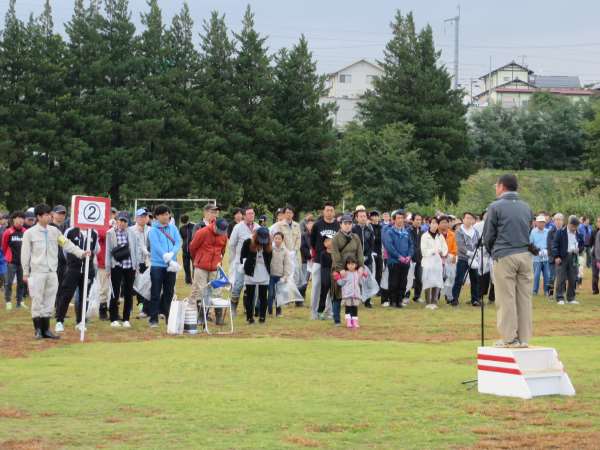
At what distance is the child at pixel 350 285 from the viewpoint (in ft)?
59.9

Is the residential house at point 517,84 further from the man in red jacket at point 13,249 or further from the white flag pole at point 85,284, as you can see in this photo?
the white flag pole at point 85,284

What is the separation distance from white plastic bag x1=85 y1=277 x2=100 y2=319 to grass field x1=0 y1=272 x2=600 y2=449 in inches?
53.9

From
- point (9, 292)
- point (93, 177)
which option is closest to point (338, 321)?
point (9, 292)

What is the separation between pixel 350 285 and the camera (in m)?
18.3

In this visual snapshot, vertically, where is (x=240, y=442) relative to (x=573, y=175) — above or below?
below

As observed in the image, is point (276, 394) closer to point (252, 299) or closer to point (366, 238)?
point (252, 299)

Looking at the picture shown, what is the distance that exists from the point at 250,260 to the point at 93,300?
3.04m

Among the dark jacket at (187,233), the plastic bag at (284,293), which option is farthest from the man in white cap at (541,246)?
the dark jacket at (187,233)

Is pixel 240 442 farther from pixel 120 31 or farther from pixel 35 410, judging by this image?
pixel 120 31

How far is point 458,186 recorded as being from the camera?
78438 mm

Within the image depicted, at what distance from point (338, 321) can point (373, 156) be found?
4965 cm

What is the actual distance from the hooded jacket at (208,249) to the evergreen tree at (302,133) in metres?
48.7

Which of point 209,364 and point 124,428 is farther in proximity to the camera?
point 209,364

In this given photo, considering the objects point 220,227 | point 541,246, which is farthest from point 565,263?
point 220,227
